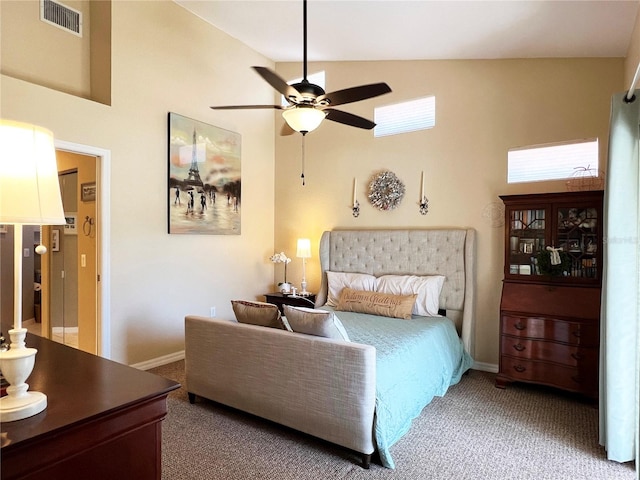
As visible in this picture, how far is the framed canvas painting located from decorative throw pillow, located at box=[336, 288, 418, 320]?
1806mm

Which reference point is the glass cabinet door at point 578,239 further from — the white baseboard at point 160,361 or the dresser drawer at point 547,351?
the white baseboard at point 160,361

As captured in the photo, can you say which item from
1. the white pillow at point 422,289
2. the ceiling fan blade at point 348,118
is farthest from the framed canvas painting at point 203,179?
the white pillow at point 422,289

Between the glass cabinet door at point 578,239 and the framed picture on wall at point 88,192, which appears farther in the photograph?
the framed picture on wall at point 88,192

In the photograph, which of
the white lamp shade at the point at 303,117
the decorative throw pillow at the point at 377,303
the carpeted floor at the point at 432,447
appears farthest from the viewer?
the decorative throw pillow at the point at 377,303

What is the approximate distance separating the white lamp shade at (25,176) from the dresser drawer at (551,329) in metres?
3.62

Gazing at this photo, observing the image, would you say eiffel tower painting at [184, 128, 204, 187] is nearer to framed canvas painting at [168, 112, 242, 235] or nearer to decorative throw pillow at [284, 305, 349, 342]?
framed canvas painting at [168, 112, 242, 235]

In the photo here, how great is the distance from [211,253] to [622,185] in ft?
13.3

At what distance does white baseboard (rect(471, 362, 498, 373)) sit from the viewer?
13.4 ft

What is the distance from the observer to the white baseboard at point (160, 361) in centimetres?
405

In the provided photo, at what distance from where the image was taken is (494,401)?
11.0 feet

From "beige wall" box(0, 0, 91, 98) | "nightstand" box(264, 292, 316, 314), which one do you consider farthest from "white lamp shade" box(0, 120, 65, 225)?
"nightstand" box(264, 292, 316, 314)

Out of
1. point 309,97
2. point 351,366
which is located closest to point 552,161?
point 309,97

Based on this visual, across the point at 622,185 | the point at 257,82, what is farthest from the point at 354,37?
the point at 622,185

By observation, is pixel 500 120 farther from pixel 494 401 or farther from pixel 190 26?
pixel 190 26
